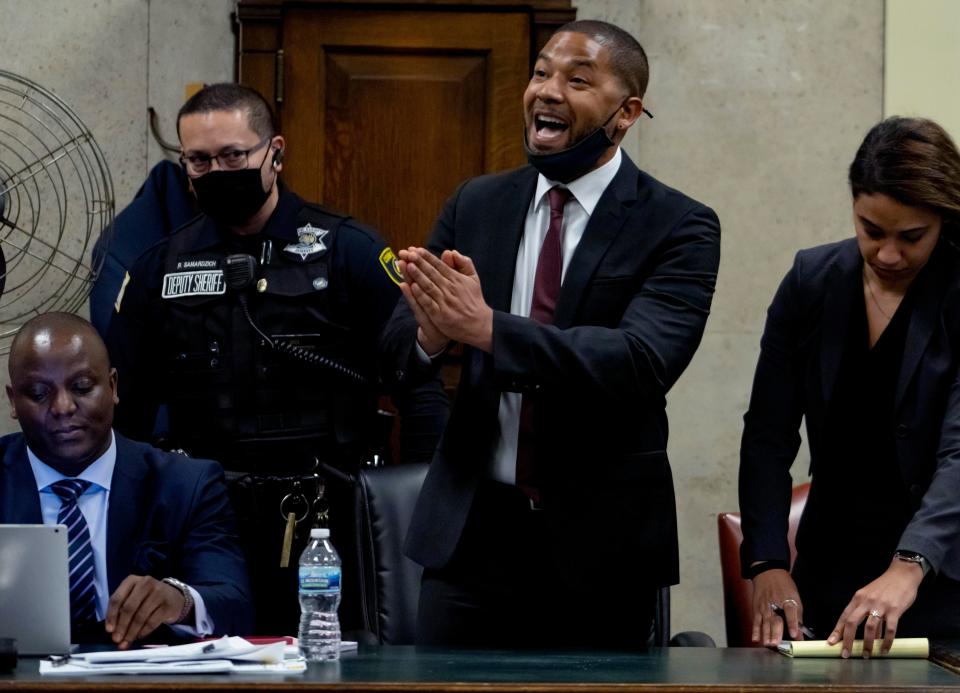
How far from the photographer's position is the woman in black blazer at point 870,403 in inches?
110

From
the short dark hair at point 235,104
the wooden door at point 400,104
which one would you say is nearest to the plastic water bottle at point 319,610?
the short dark hair at point 235,104

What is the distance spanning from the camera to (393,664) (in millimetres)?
2465

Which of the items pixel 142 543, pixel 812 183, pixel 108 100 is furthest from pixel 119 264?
pixel 812 183

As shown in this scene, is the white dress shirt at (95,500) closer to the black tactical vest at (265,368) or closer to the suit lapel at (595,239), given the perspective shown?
the black tactical vest at (265,368)

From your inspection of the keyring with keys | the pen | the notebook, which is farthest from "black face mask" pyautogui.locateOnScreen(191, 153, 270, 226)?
the pen

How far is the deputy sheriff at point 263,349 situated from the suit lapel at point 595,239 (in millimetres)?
951

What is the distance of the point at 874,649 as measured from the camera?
258 cm

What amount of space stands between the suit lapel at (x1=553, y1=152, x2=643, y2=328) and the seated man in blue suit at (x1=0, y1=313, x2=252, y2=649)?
889 millimetres

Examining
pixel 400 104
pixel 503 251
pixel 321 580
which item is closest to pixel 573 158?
pixel 503 251

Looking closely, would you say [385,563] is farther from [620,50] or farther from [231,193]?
[620,50]

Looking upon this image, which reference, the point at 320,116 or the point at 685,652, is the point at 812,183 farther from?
the point at 685,652

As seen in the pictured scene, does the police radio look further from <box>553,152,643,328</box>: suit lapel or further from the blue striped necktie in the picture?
<box>553,152,643,328</box>: suit lapel

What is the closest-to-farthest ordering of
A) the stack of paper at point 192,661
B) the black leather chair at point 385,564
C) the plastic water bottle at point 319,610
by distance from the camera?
the stack of paper at point 192,661
the plastic water bottle at point 319,610
the black leather chair at point 385,564

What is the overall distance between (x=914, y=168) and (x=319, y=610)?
4.34 feet
